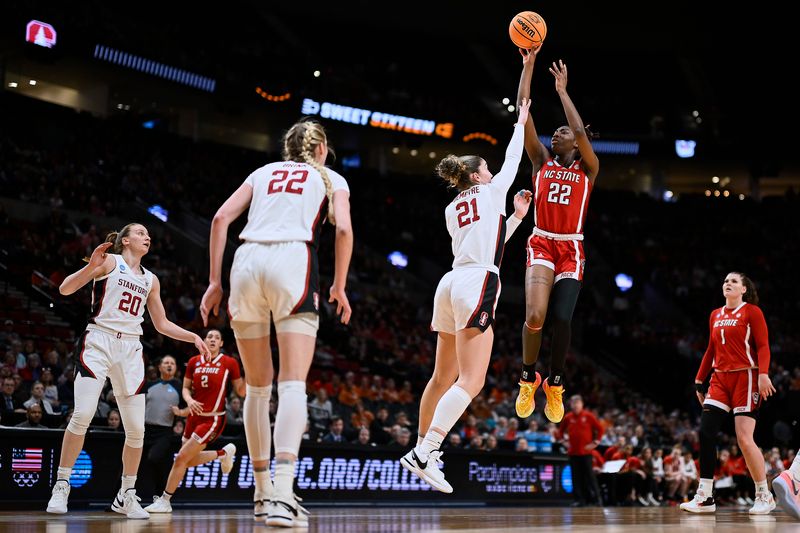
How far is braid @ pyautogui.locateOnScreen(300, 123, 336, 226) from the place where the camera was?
5551 millimetres

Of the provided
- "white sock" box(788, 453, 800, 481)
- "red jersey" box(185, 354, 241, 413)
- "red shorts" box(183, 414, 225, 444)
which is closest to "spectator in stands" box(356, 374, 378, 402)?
"red jersey" box(185, 354, 241, 413)

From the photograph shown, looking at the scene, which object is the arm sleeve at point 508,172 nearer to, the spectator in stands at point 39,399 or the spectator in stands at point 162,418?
the spectator in stands at point 162,418

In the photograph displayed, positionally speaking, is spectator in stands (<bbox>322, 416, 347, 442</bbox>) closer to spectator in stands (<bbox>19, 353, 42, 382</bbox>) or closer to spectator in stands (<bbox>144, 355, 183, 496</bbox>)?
spectator in stands (<bbox>144, 355, 183, 496</bbox>)

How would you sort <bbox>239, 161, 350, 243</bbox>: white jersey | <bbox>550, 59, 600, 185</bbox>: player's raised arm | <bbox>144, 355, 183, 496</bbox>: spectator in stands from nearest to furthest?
<bbox>239, 161, 350, 243</bbox>: white jersey → <bbox>550, 59, 600, 185</bbox>: player's raised arm → <bbox>144, 355, 183, 496</bbox>: spectator in stands

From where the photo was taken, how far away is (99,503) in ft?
37.6

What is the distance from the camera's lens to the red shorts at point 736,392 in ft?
30.4

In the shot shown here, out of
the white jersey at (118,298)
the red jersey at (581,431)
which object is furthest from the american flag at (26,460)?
the red jersey at (581,431)

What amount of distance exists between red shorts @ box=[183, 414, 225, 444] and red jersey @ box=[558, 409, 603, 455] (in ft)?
23.4

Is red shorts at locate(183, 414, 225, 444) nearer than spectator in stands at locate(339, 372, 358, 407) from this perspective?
Yes

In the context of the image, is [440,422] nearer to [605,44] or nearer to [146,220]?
[146,220]

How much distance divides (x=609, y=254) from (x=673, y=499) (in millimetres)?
16682

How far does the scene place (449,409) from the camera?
281 inches

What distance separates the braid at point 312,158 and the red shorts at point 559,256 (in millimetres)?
3245

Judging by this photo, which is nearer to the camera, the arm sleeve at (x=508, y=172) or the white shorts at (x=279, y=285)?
the white shorts at (x=279, y=285)
